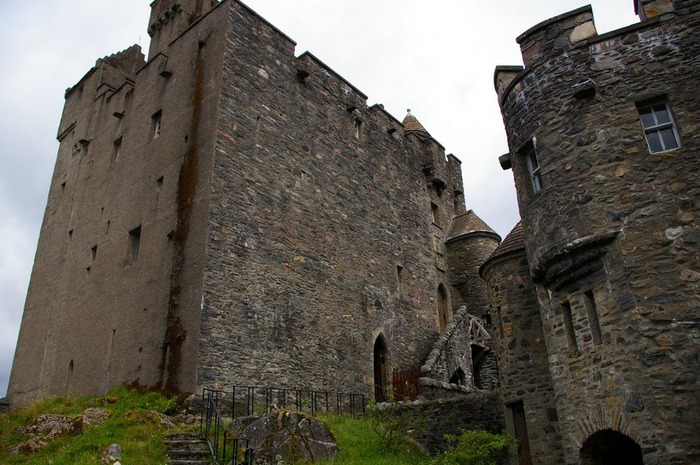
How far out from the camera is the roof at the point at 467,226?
88.6 ft

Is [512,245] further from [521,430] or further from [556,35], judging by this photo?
[556,35]

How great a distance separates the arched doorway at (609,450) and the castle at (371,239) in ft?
0.13

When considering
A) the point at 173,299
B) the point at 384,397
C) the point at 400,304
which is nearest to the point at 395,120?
the point at 400,304

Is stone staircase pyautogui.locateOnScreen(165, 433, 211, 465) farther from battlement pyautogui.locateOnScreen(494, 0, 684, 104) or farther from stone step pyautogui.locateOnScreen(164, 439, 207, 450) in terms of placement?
battlement pyautogui.locateOnScreen(494, 0, 684, 104)

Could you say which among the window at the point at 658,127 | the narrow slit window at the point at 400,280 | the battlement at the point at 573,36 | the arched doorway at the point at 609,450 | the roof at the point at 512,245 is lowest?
the arched doorway at the point at 609,450

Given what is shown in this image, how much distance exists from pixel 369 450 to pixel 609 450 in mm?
4940

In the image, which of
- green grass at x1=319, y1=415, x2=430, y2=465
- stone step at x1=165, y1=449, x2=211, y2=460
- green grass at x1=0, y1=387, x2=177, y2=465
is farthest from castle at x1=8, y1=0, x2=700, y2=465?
stone step at x1=165, y1=449, x2=211, y2=460

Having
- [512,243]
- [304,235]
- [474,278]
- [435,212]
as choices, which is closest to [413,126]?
[435,212]

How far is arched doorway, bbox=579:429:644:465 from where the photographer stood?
32.3 ft

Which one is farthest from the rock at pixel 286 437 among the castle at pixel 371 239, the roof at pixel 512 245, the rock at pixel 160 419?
the roof at pixel 512 245

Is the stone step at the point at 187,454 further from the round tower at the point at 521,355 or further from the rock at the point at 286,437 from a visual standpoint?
the round tower at the point at 521,355

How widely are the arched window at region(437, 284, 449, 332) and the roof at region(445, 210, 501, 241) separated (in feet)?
8.86

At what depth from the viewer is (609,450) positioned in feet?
33.0

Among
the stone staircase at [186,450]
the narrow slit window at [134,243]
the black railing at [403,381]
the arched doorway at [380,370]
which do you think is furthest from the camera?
the arched doorway at [380,370]
